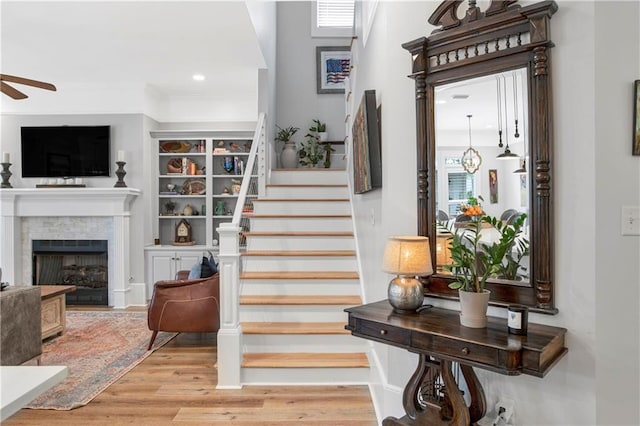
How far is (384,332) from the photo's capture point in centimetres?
196

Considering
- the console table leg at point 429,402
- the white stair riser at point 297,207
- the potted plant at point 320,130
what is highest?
the potted plant at point 320,130

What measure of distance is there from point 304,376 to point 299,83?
4926 mm

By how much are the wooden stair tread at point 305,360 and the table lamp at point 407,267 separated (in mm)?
1261

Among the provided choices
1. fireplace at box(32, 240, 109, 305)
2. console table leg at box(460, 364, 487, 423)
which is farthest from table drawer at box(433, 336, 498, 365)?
fireplace at box(32, 240, 109, 305)

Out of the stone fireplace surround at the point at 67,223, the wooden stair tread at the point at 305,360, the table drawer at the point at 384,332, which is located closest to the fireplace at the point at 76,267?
the stone fireplace surround at the point at 67,223

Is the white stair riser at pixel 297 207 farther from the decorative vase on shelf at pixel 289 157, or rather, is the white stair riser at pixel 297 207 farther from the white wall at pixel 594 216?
the white wall at pixel 594 216

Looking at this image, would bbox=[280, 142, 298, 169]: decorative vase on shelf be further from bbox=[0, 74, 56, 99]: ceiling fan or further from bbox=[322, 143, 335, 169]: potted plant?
bbox=[0, 74, 56, 99]: ceiling fan

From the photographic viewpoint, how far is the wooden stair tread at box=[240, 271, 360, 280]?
149 inches

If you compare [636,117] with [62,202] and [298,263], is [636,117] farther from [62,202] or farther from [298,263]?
[62,202]

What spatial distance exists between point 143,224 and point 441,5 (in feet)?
16.4

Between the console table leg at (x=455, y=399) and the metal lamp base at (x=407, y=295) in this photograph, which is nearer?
the console table leg at (x=455, y=399)

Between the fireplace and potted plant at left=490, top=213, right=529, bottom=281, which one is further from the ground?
potted plant at left=490, top=213, right=529, bottom=281

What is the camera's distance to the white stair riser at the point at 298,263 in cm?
406

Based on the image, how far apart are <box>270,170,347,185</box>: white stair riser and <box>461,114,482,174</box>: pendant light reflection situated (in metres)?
3.24
